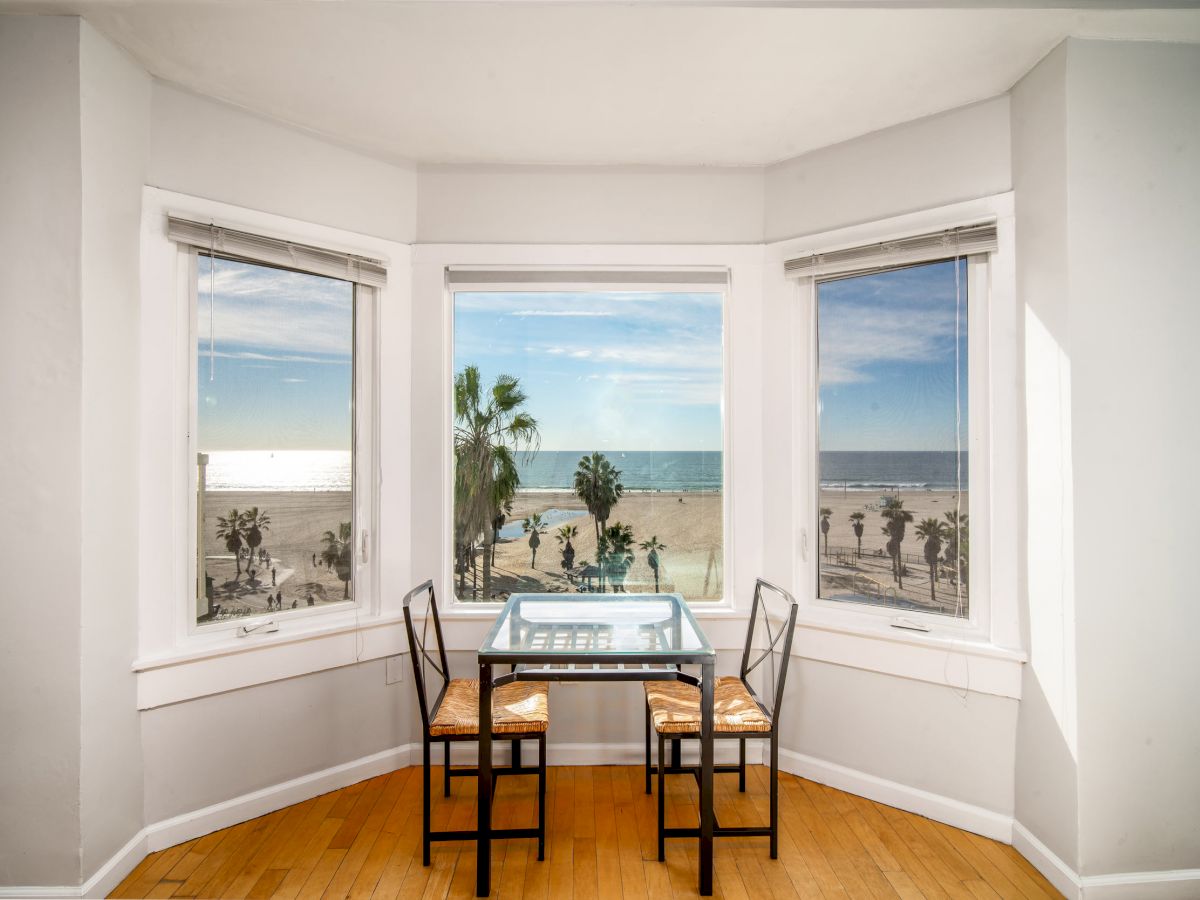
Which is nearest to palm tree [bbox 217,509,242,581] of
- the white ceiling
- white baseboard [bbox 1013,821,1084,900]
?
the white ceiling

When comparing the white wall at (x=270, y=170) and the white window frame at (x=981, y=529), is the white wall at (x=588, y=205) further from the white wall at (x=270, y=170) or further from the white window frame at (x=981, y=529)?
the white window frame at (x=981, y=529)

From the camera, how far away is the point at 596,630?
7.85 ft

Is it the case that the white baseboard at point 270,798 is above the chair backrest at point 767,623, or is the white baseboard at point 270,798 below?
below

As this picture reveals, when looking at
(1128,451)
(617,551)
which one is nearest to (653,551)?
(617,551)

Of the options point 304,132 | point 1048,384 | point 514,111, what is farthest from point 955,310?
point 304,132

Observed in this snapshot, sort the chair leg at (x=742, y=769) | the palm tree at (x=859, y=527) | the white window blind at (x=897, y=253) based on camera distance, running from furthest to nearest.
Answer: the palm tree at (x=859, y=527), the chair leg at (x=742, y=769), the white window blind at (x=897, y=253)

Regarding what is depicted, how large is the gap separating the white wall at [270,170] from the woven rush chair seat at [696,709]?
2232 millimetres

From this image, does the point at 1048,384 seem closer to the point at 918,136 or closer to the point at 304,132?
the point at 918,136

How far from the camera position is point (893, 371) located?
2.77 metres

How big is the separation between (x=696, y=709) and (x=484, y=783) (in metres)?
0.76

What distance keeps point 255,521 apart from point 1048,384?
9.60 ft

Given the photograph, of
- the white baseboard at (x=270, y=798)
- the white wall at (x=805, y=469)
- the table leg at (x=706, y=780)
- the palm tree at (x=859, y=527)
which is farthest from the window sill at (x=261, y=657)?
the palm tree at (x=859, y=527)

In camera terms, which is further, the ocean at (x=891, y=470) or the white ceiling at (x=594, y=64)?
the ocean at (x=891, y=470)

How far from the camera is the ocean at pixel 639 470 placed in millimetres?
2621
